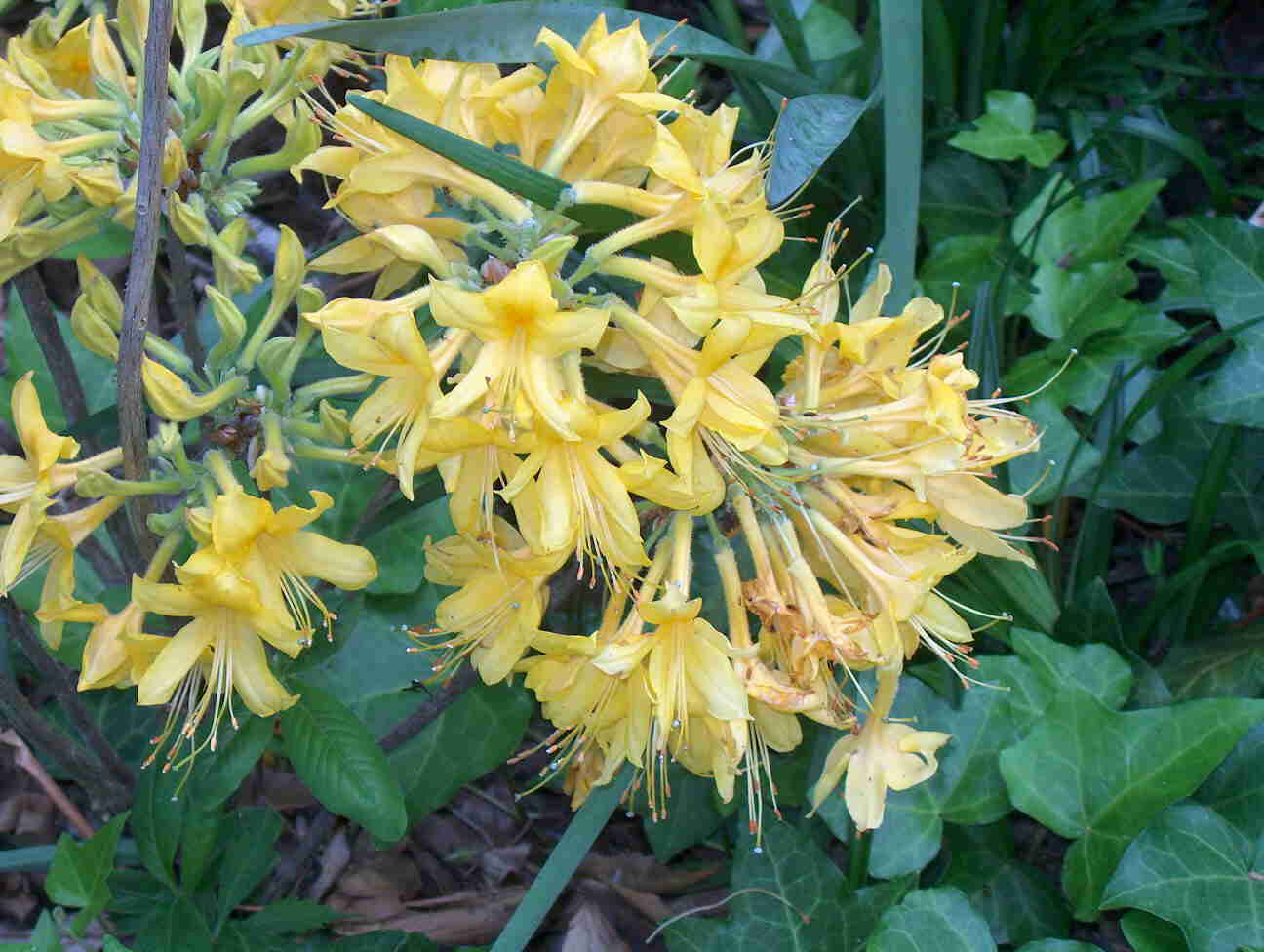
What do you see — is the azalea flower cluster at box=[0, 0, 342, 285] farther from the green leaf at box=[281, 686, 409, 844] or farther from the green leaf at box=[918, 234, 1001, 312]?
the green leaf at box=[918, 234, 1001, 312]

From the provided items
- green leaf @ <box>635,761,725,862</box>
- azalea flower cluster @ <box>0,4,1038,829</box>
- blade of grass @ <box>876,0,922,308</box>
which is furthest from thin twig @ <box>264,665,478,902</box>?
blade of grass @ <box>876,0,922,308</box>

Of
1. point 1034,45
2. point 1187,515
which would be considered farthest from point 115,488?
point 1034,45

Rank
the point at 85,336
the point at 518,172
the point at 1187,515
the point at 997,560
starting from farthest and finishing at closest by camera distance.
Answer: the point at 1187,515 → the point at 997,560 → the point at 85,336 → the point at 518,172

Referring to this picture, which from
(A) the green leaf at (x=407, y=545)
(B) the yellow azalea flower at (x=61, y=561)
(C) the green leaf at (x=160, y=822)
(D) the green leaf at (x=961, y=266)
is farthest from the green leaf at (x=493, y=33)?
(C) the green leaf at (x=160, y=822)

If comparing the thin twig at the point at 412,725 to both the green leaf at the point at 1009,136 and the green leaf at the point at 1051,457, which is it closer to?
the green leaf at the point at 1051,457

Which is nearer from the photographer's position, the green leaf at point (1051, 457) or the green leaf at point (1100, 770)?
the green leaf at point (1100, 770)

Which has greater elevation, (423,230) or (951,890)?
(423,230)

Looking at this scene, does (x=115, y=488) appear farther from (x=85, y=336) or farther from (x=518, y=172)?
(x=518, y=172)
